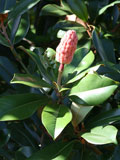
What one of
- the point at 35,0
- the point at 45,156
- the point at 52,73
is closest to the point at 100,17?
the point at 35,0

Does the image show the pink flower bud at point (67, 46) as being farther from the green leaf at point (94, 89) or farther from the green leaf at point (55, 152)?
the green leaf at point (55, 152)

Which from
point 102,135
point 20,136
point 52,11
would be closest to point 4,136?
point 20,136

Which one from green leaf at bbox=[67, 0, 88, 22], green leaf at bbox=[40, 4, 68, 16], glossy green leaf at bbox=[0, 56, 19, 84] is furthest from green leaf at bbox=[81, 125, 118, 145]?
green leaf at bbox=[40, 4, 68, 16]

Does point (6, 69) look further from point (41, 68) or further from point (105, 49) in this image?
point (105, 49)

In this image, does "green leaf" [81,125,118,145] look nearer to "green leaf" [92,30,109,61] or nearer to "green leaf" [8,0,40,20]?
"green leaf" [92,30,109,61]

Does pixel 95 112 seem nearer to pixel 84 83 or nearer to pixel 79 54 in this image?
pixel 79 54

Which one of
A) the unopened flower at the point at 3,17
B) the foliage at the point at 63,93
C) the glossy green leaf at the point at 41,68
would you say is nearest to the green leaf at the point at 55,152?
the foliage at the point at 63,93
